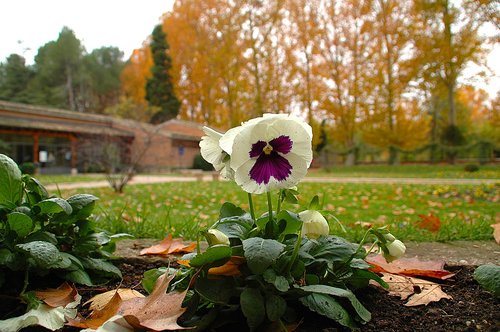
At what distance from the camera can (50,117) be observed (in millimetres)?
27844

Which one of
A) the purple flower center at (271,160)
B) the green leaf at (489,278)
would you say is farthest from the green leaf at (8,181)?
the green leaf at (489,278)

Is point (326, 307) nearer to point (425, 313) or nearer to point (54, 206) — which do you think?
point (425, 313)

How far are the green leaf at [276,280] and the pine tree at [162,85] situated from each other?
113 ft

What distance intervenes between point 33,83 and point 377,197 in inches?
1660

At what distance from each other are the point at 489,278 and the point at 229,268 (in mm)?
703

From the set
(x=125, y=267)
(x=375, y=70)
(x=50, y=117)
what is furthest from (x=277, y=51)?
(x=125, y=267)

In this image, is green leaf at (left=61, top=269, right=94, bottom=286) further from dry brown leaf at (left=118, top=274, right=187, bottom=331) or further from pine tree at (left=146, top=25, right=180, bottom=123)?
pine tree at (left=146, top=25, right=180, bottom=123)

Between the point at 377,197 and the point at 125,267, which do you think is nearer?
the point at 125,267

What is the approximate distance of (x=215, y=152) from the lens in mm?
1093

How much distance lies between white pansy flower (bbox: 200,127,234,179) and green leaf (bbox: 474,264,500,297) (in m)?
0.73

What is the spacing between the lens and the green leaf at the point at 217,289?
99 centimetres

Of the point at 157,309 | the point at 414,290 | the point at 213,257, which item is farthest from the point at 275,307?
the point at 414,290

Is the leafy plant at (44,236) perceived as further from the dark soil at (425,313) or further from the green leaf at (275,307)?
the green leaf at (275,307)

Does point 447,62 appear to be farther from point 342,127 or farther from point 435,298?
point 435,298
